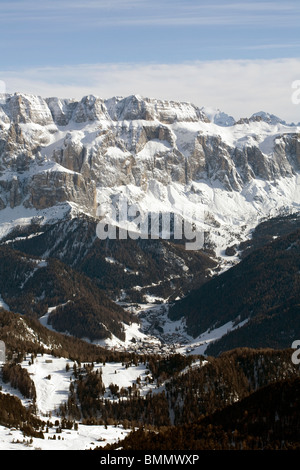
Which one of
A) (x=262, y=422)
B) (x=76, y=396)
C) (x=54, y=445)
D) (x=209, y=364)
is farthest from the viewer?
(x=209, y=364)

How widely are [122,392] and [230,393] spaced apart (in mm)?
23567

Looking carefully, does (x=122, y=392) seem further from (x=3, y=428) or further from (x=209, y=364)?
(x=3, y=428)

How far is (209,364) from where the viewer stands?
528ft

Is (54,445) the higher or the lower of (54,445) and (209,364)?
the lower

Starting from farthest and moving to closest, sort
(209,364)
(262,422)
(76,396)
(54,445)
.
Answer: (209,364) → (76,396) → (54,445) → (262,422)
